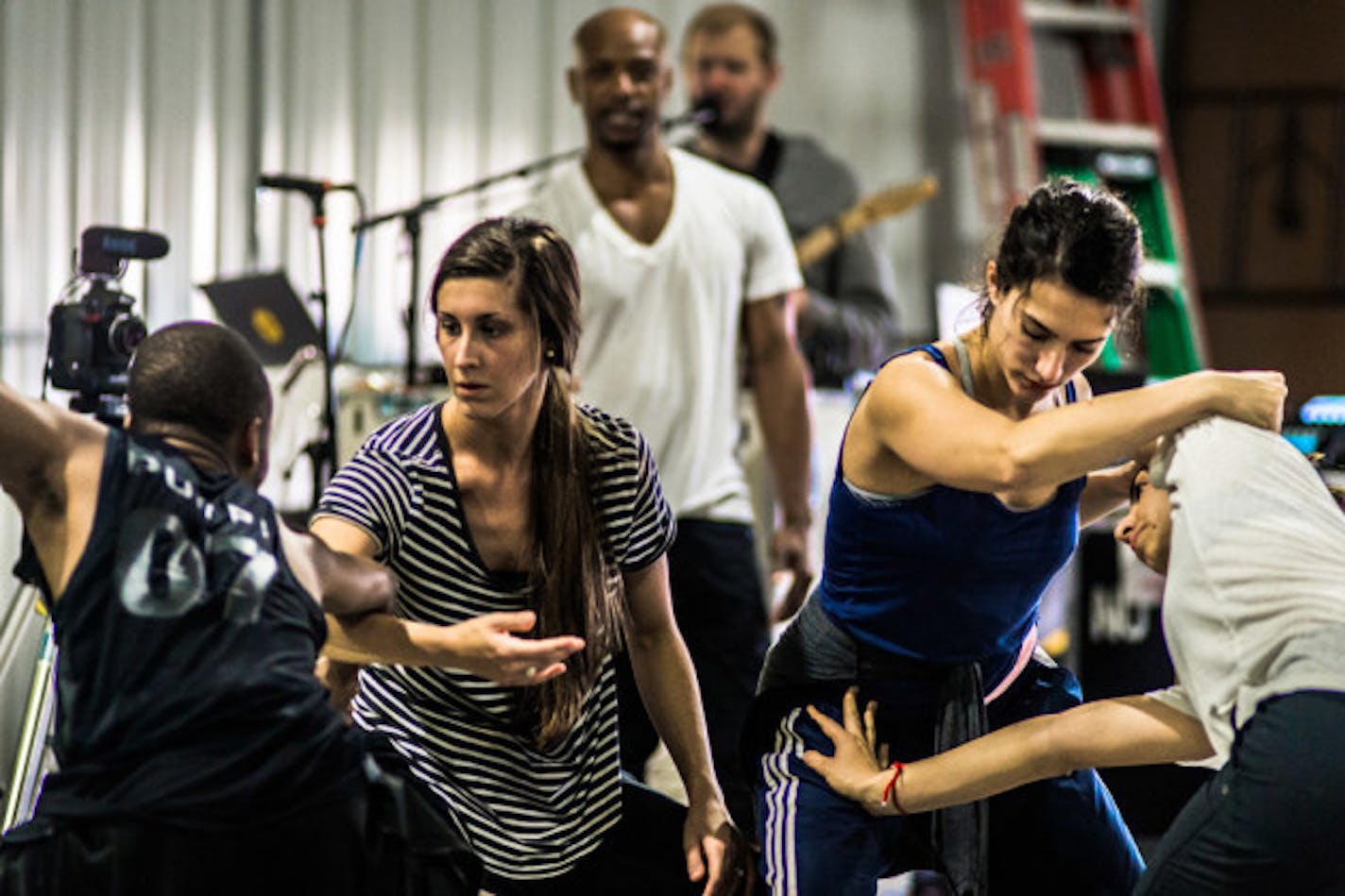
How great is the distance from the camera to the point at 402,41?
17.6 feet

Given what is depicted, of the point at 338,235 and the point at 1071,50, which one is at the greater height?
the point at 1071,50

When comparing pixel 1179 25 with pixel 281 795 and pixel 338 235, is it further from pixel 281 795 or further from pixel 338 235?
pixel 281 795

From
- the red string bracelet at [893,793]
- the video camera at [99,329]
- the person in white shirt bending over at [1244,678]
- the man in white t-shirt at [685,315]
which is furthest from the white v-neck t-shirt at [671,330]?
the person in white shirt bending over at [1244,678]

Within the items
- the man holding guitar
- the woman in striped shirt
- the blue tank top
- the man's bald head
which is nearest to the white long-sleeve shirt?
the blue tank top

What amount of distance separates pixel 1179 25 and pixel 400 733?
5.02 m

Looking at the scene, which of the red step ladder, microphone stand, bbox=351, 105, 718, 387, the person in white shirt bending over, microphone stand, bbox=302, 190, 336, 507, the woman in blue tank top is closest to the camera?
the person in white shirt bending over

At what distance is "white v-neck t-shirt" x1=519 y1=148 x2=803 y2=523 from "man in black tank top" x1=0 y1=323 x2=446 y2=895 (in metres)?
1.44

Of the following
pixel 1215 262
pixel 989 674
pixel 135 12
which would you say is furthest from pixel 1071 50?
pixel 989 674

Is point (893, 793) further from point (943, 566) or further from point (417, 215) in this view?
point (417, 215)

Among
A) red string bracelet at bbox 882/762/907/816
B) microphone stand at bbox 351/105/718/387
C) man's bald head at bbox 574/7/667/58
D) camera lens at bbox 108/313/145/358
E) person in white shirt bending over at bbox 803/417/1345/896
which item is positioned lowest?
red string bracelet at bbox 882/762/907/816

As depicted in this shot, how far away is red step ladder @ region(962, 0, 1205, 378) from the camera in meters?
5.54

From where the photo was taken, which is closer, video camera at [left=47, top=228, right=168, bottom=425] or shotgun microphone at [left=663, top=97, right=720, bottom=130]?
video camera at [left=47, top=228, right=168, bottom=425]

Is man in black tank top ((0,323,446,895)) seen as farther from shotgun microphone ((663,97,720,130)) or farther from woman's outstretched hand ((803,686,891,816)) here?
shotgun microphone ((663,97,720,130))

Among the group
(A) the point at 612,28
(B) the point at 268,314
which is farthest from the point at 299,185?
(A) the point at 612,28
